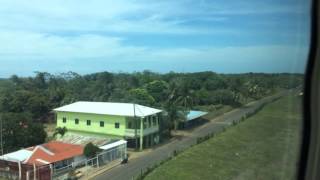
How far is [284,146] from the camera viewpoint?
2.48ft

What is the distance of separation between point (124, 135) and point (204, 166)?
2.82ft

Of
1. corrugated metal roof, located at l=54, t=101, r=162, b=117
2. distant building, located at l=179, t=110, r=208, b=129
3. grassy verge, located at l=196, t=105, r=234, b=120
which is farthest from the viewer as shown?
distant building, located at l=179, t=110, r=208, b=129

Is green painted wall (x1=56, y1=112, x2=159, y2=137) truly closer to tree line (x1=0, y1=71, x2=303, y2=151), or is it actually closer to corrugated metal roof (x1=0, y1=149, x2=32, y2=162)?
tree line (x1=0, y1=71, x2=303, y2=151)

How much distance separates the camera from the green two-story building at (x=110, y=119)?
2.79 meters

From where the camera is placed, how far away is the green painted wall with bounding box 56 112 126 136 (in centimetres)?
286

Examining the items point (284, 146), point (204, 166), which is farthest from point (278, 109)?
point (204, 166)

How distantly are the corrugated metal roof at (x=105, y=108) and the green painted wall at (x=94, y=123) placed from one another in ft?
0.11

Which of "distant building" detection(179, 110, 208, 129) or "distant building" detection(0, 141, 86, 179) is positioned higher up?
"distant building" detection(179, 110, 208, 129)

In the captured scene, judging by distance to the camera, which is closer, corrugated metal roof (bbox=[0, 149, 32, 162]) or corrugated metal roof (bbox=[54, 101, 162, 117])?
corrugated metal roof (bbox=[54, 101, 162, 117])

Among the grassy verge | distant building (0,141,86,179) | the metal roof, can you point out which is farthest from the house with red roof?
the metal roof

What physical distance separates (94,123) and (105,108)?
0.29 m

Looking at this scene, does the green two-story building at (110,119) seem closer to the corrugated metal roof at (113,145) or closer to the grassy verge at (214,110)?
the corrugated metal roof at (113,145)

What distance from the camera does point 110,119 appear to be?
9.86 feet

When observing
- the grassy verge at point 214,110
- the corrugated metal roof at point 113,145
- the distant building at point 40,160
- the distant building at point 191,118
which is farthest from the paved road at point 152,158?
the distant building at point 191,118
